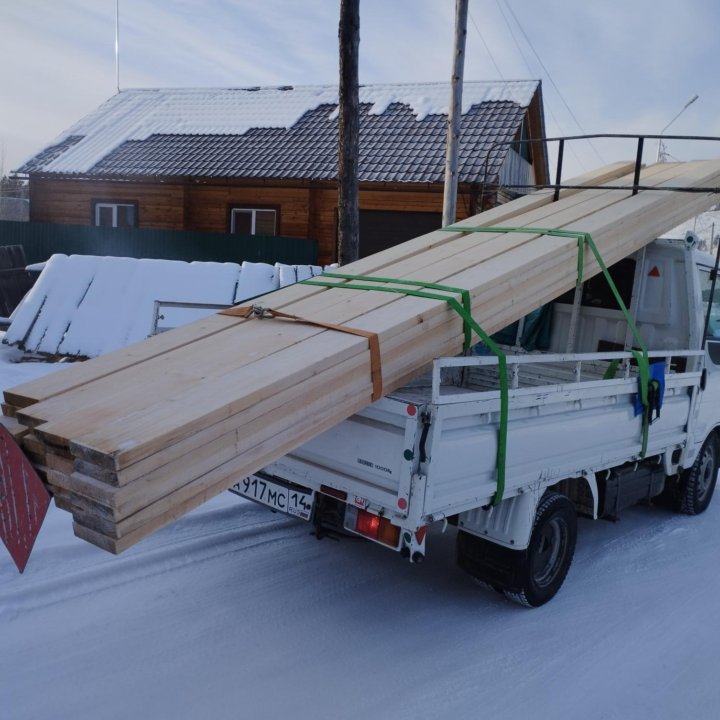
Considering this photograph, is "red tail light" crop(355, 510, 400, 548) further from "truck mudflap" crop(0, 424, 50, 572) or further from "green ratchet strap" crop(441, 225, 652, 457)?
"green ratchet strap" crop(441, 225, 652, 457)

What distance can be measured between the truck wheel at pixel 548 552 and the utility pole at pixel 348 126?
6016 mm

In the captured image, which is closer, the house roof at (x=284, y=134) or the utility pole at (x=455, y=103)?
the utility pole at (x=455, y=103)

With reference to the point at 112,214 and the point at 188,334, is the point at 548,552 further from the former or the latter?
the point at 112,214

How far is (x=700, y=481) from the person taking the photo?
6449mm

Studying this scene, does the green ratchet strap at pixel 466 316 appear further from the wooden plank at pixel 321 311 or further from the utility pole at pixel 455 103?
the utility pole at pixel 455 103

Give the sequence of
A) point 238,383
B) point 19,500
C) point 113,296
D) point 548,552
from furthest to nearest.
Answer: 1. point 113,296
2. point 548,552
3. point 238,383
4. point 19,500

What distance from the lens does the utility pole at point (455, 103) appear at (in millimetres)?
9828

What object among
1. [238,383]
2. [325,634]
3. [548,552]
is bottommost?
[325,634]

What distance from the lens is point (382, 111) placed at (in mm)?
18703

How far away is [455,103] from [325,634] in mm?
8039

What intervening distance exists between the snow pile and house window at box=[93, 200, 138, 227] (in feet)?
27.6

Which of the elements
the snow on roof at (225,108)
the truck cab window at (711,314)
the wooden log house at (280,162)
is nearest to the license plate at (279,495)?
the truck cab window at (711,314)

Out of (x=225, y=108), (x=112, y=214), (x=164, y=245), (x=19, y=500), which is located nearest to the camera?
(x=19, y=500)

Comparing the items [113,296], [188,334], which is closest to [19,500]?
[188,334]
